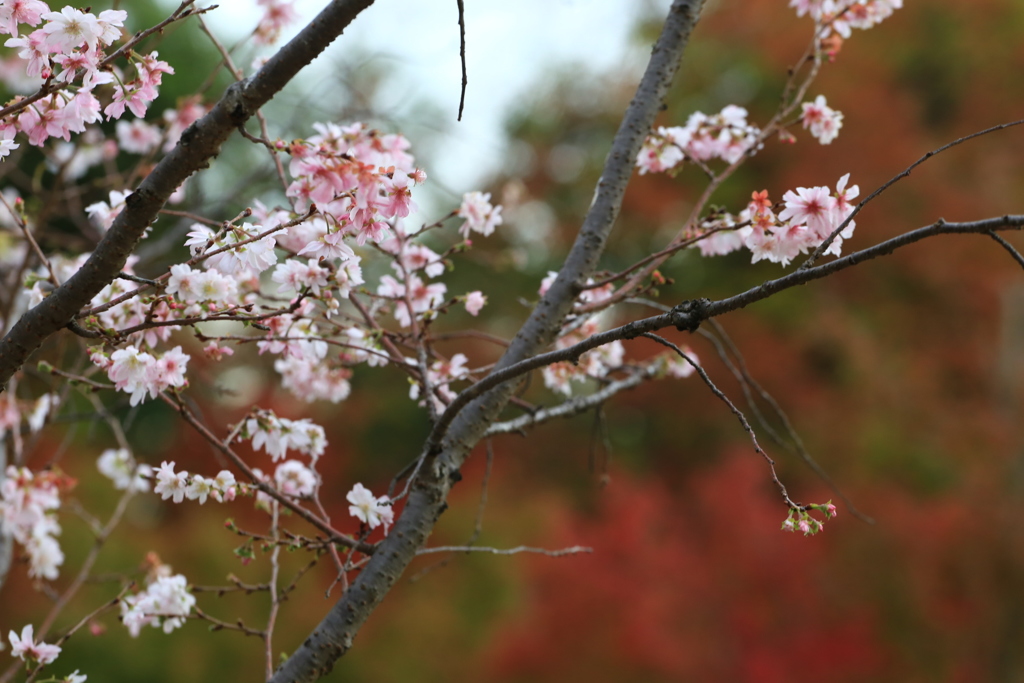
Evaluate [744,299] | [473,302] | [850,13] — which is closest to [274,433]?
[473,302]

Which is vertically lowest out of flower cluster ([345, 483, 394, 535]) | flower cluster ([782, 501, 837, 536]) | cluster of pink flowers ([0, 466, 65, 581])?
cluster of pink flowers ([0, 466, 65, 581])

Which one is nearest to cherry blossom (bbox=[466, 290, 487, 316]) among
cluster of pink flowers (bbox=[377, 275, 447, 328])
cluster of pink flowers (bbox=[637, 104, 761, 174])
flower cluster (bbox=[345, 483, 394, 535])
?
cluster of pink flowers (bbox=[377, 275, 447, 328])

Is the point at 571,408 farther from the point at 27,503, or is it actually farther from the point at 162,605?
the point at 27,503

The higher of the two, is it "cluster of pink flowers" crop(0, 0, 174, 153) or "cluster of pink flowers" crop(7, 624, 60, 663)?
"cluster of pink flowers" crop(0, 0, 174, 153)

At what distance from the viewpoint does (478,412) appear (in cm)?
118

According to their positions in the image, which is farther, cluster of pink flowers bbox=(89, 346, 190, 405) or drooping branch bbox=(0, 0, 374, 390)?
cluster of pink flowers bbox=(89, 346, 190, 405)

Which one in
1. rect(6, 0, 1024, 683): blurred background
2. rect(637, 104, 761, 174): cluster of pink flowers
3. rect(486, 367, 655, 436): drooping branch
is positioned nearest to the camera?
rect(486, 367, 655, 436): drooping branch

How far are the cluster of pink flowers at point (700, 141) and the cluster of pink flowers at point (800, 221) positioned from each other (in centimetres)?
51

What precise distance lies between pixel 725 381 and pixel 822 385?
3.42 feet

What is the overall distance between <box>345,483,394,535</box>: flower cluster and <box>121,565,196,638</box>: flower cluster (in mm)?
384

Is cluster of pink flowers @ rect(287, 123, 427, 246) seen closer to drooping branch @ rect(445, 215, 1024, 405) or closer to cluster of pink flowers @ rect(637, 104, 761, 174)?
drooping branch @ rect(445, 215, 1024, 405)

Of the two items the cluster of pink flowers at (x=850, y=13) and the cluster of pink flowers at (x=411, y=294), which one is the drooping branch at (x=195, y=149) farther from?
the cluster of pink flowers at (x=850, y=13)

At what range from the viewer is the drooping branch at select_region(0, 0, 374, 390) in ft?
2.60

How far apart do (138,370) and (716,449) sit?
22.7ft
